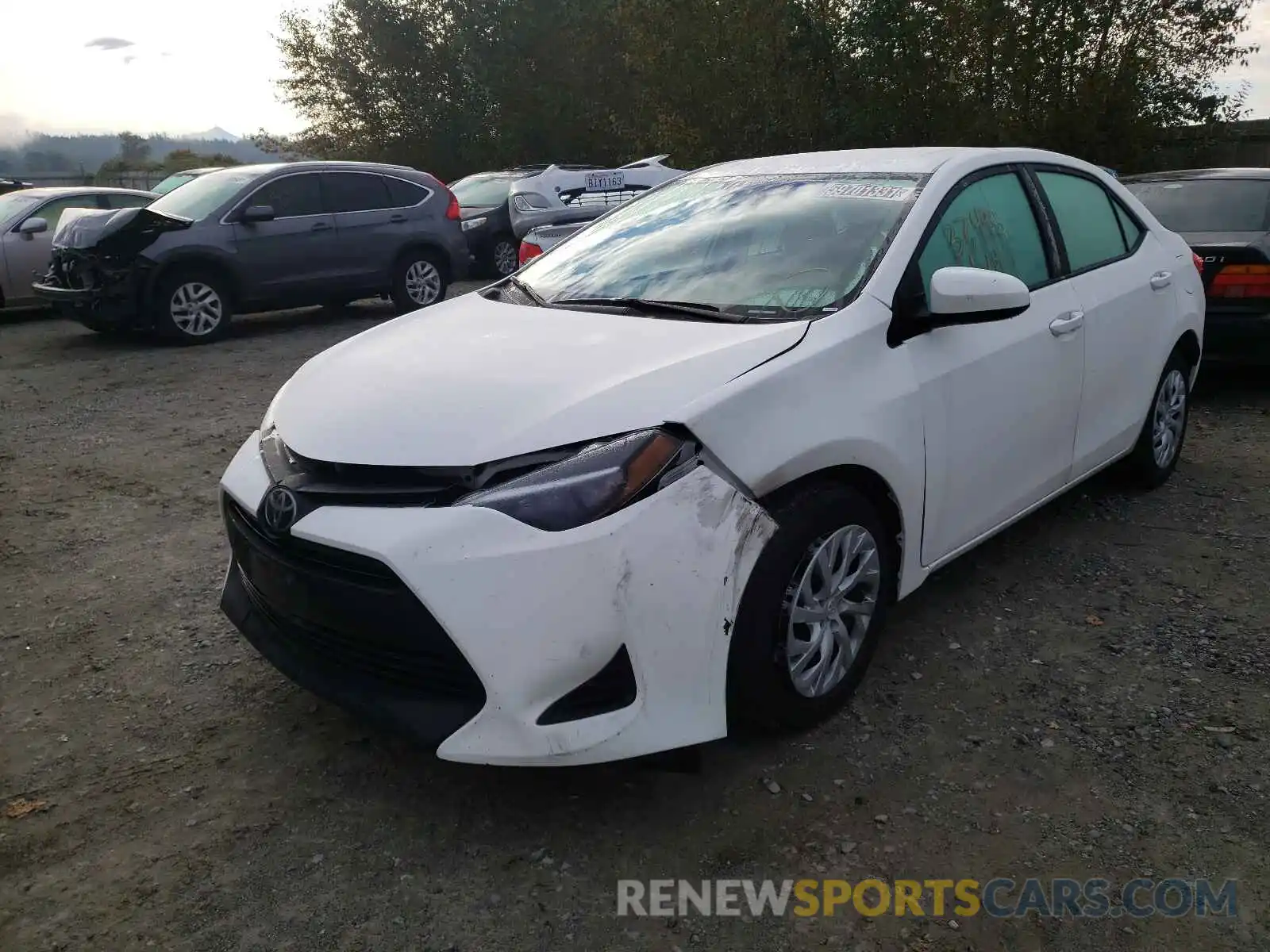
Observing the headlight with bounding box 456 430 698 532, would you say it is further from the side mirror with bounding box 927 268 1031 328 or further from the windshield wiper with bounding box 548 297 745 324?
the side mirror with bounding box 927 268 1031 328

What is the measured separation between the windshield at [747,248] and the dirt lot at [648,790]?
1.23 metres

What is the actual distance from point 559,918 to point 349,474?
1149 millimetres

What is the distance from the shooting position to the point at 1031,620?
368 centimetres

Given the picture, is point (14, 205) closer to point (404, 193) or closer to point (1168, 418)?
point (404, 193)

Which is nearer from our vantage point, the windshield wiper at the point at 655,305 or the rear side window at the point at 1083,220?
the windshield wiper at the point at 655,305

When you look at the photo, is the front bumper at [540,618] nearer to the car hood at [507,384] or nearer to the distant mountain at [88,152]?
the car hood at [507,384]

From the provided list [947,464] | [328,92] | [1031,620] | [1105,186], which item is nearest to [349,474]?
[947,464]

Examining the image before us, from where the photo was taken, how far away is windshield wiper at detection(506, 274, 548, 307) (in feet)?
11.8

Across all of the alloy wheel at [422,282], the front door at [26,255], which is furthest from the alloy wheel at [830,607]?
the front door at [26,255]

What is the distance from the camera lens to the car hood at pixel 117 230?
9164 millimetres

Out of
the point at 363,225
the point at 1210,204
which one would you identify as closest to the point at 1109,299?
the point at 1210,204

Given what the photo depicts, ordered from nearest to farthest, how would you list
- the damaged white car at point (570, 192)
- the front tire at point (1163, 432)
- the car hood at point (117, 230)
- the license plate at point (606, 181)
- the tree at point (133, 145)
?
the front tire at point (1163, 432), the car hood at point (117, 230), the damaged white car at point (570, 192), the license plate at point (606, 181), the tree at point (133, 145)

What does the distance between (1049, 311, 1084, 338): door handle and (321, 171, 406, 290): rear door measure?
8104 mm

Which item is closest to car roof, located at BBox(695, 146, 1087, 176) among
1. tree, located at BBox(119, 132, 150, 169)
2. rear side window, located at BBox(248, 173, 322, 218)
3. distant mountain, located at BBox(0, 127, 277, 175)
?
rear side window, located at BBox(248, 173, 322, 218)
